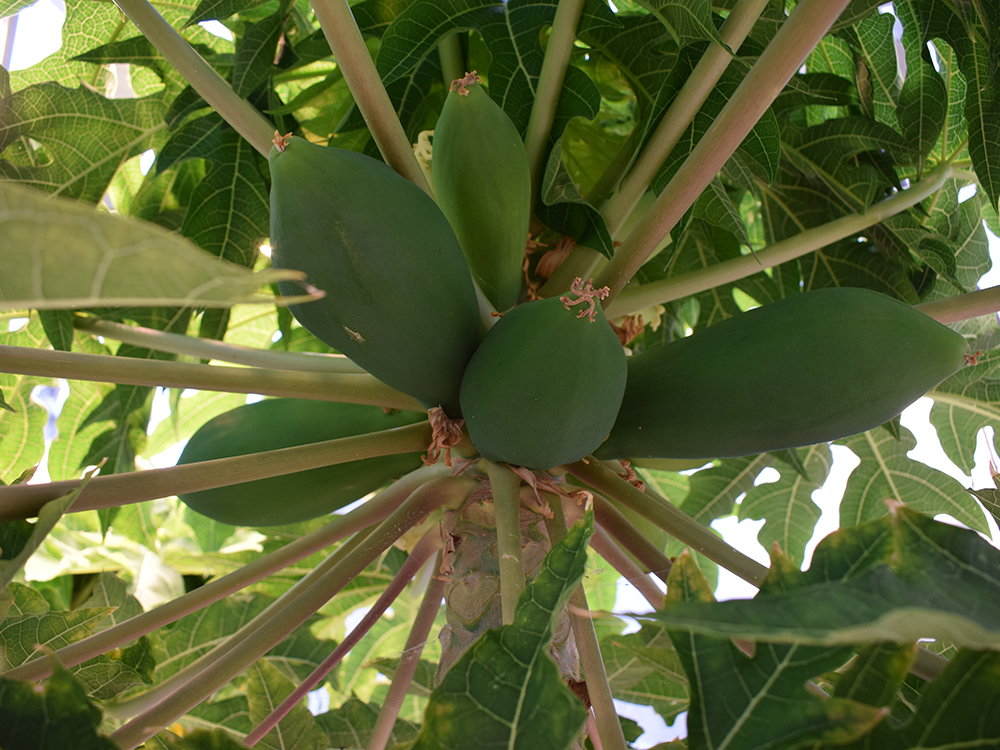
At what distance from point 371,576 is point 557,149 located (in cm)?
102

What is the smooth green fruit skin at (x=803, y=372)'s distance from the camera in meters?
0.84

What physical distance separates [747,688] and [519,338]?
0.38m

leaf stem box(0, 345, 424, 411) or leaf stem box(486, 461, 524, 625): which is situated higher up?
leaf stem box(0, 345, 424, 411)

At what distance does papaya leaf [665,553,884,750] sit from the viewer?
55cm

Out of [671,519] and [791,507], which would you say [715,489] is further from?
[671,519]

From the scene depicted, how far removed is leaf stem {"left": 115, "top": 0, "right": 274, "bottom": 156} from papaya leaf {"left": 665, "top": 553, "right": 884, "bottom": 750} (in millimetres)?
699

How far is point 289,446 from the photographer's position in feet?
3.74

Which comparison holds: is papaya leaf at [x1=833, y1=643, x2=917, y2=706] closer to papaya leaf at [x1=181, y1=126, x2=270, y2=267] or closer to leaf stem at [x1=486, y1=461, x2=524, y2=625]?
leaf stem at [x1=486, y1=461, x2=524, y2=625]

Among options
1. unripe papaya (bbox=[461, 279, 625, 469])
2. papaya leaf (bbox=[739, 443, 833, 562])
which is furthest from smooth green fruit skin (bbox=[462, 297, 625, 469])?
papaya leaf (bbox=[739, 443, 833, 562])

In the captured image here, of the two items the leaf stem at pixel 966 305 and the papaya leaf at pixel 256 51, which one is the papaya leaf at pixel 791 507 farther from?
the papaya leaf at pixel 256 51

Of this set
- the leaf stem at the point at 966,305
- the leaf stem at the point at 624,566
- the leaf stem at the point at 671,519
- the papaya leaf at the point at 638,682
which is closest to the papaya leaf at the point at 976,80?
the leaf stem at the point at 966,305

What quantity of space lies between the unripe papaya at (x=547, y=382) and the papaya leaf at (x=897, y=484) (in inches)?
41.9

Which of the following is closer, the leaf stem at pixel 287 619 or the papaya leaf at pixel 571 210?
the leaf stem at pixel 287 619

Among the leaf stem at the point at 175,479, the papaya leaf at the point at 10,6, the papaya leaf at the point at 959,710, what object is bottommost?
the papaya leaf at the point at 959,710
